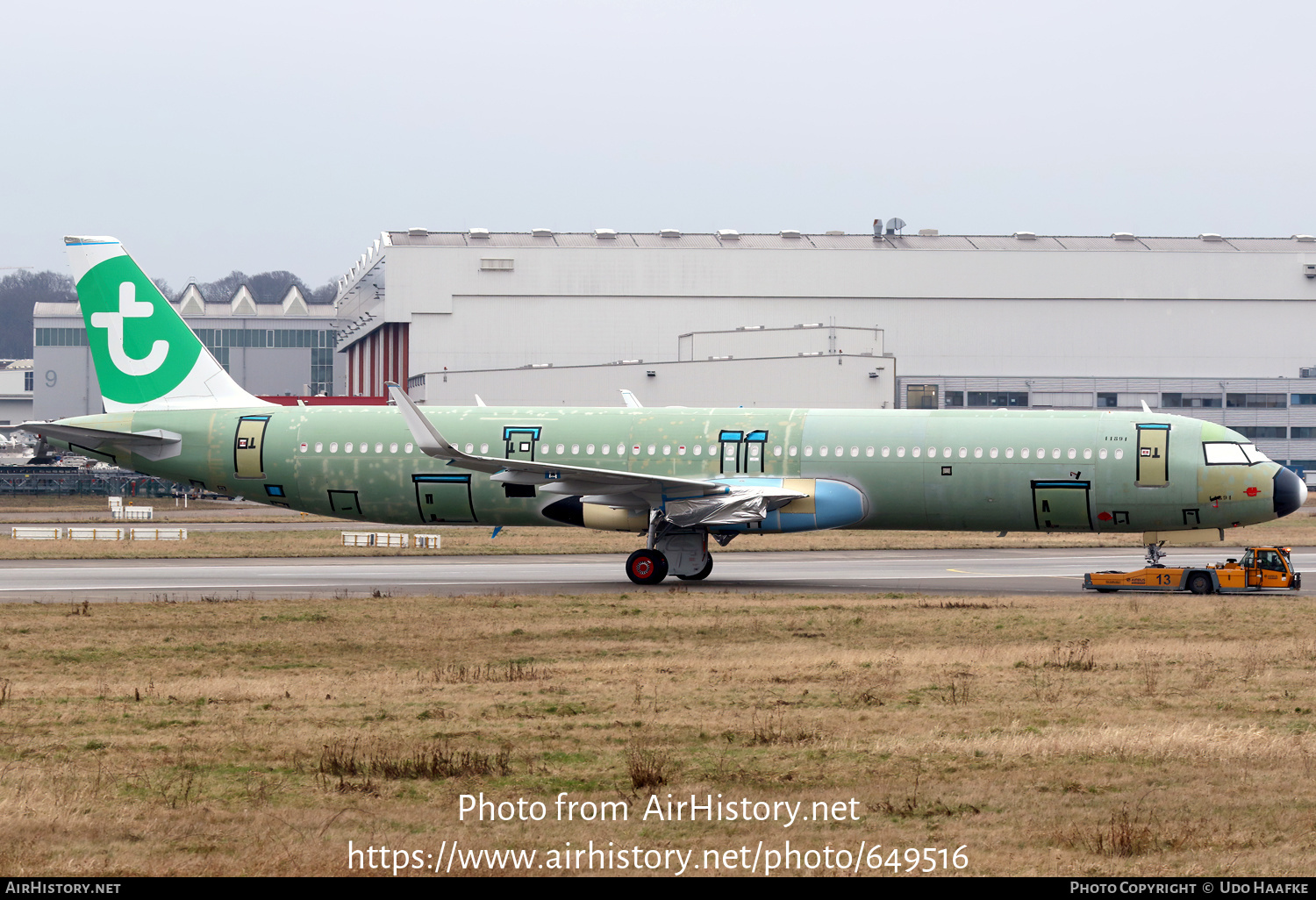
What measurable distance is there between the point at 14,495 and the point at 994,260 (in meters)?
72.1

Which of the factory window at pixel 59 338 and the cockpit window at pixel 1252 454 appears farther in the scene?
the factory window at pixel 59 338

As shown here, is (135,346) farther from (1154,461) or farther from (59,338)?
(59,338)

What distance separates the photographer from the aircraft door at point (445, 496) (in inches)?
1412

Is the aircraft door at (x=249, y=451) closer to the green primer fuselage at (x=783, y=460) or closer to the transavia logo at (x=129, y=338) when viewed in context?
the green primer fuselage at (x=783, y=460)

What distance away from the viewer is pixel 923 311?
10306 cm

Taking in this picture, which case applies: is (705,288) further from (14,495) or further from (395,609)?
(395,609)

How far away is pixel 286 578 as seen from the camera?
121 feet

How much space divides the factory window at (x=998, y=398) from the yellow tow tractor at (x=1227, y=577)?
64.3 m

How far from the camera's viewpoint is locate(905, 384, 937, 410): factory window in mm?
95438

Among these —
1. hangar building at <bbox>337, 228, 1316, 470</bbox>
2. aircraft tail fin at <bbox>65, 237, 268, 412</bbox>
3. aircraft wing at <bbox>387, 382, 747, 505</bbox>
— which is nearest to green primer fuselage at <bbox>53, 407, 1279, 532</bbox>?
aircraft tail fin at <bbox>65, 237, 268, 412</bbox>

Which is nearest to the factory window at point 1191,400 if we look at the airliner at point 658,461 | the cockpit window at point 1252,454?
the airliner at point 658,461
